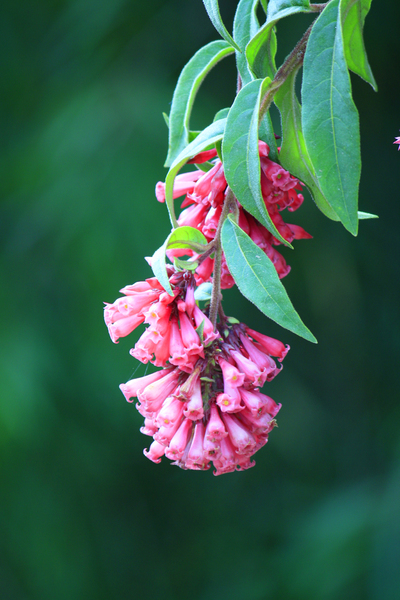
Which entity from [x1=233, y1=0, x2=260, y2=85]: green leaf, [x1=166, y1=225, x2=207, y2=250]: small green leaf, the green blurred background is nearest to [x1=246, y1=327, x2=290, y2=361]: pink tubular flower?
[x1=166, y1=225, x2=207, y2=250]: small green leaf

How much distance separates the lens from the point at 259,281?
345mm

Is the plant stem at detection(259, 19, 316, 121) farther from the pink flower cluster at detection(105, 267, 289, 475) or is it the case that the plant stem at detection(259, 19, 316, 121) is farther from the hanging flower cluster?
the pink flower cluster at detection(105, 267, 289, 475)

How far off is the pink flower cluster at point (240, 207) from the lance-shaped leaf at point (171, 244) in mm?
27

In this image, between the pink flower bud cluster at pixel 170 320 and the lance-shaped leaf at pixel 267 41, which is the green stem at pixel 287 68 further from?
the pink flower bud cluster at pixel 170 320

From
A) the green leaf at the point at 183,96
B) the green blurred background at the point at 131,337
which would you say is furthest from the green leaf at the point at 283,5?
the green blurred background at the point at 131,337

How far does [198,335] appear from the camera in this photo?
40 cm

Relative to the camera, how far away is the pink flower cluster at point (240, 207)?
1.40 feet

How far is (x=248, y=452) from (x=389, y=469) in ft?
3.69

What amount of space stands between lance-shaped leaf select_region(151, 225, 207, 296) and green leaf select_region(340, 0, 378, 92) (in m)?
0.15

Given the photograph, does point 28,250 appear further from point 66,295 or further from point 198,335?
point 198,335

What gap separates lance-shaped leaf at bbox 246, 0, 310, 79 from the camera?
1.12 ft

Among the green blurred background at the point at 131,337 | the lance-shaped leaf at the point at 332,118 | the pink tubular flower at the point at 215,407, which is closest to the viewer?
the lance-shaped leaf at the point at 332,118

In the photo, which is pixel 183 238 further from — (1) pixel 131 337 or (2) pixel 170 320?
(1) pixel 131 337

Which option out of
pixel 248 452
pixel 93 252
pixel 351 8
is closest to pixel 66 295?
pixel 93 252
